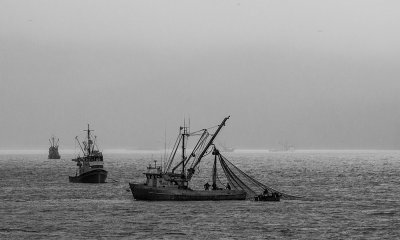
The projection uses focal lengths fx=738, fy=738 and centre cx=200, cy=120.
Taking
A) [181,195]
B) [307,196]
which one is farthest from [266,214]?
[307,196]

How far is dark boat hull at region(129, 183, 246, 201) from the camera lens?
113375 millimetres

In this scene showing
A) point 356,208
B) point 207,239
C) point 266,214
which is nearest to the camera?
point 207,239

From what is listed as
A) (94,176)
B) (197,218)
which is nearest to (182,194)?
(197,218)

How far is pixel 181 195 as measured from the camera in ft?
372

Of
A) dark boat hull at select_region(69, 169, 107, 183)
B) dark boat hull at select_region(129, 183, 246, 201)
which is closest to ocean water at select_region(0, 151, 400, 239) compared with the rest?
dark boat hull at select_region(129, 183, 246, 201)

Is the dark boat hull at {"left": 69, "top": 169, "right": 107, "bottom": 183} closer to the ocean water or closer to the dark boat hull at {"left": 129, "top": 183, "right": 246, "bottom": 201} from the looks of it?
the ocean water

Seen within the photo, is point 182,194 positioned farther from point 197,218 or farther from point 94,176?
point 94,176

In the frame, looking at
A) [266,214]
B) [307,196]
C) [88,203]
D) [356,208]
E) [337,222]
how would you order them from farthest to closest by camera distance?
[307,196] < [88,203] < [356,208] < [266,214] < [337,222]

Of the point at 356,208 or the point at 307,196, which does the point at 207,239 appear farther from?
the point at 307,196

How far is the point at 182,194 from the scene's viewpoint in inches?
4456

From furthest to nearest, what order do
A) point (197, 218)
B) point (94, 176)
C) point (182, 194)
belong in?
point (94, 176) < point (182, 194) < point (197, 218)

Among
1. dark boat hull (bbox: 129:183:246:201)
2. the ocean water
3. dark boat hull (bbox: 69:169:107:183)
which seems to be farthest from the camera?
dark boat hull (bbox: 69:169:107:183)

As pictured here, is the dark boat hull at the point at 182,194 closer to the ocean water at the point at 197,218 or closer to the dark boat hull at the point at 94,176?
the ocean water at the point at 197,218

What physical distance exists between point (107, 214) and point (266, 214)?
2128 cm
